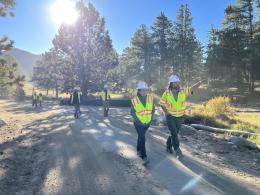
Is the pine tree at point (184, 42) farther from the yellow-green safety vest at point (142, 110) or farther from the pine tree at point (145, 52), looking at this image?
the yellow-green safety vest at point (142, 110)

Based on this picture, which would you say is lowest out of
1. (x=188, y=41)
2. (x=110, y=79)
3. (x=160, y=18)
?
(x=110, y=79)

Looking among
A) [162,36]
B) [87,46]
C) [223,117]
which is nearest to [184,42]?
[162,36]

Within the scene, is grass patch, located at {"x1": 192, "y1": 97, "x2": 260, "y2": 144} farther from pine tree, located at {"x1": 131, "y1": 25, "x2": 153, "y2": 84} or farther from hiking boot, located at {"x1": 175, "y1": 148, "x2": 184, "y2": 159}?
pine tree, located at {"x1": 131, "y1": 25, "x2": 153, "y2": 84}

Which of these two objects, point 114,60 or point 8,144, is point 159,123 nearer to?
point 8,144

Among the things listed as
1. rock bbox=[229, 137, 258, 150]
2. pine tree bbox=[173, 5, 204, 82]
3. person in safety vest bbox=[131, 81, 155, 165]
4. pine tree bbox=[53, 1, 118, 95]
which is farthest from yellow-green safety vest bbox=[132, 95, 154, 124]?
pine tree bbox=[173, 5, 204, 82]

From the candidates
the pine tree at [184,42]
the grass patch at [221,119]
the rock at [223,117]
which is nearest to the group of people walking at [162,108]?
the grass patch at [221,119]

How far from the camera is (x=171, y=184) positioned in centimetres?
666

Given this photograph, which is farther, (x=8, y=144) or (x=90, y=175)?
(x=8, y=144)

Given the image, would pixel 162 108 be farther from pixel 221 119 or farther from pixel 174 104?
pixel 221 119

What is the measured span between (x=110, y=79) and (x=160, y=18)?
24213mm

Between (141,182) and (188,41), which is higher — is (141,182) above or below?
below

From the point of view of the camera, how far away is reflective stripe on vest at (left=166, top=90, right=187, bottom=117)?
8812 mm

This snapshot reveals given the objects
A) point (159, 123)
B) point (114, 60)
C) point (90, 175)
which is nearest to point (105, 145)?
point (90, 175)

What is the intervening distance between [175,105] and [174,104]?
0.04 m
